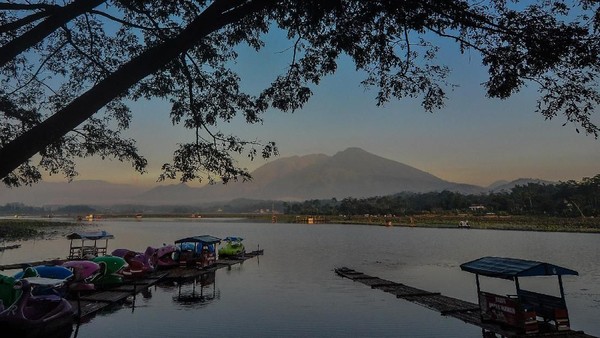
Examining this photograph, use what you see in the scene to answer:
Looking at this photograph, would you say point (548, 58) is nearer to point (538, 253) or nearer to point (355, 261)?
point (355, 261)

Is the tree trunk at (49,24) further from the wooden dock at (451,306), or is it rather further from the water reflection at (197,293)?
the water reflection at (197,293)

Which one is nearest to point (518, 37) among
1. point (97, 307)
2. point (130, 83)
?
point (130, 83)

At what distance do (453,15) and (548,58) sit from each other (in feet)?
6.44

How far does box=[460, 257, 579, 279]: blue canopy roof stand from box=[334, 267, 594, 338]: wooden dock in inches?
85.9

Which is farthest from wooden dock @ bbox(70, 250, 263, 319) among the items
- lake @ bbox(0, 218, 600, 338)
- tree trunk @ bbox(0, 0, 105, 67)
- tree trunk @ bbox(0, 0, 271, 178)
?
tree trunk @ bbox(0, 0, 271, 178)

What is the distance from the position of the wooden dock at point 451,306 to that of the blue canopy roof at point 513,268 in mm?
2183

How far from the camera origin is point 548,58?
7914 millimetres

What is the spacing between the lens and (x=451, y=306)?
24.2m

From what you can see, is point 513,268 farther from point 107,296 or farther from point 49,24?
point 107,296

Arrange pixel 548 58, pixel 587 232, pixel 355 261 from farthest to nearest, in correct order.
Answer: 1. pixel 587 232
2. pixel 355 261
3. pixel 548 58

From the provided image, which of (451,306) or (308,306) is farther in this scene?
(308,306)

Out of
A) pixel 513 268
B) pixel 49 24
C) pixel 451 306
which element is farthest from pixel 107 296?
pixel 513 268

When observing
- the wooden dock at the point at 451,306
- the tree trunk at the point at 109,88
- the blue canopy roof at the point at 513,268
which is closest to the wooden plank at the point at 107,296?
the wooden dock at the point at 451,306

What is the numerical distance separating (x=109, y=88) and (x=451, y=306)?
23.3m
